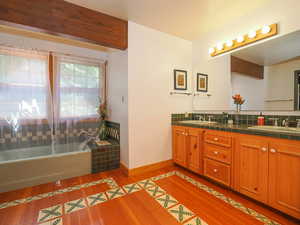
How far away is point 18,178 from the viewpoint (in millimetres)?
1779

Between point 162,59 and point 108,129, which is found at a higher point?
point 162,59

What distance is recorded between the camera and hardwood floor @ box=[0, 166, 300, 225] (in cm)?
128

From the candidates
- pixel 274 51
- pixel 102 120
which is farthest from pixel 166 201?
pixel 274 51

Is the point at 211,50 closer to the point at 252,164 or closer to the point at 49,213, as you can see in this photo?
the point at 252,164

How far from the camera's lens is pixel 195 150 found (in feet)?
6.82

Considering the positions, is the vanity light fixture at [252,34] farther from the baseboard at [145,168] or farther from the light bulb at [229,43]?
the baseboard at [145,168]

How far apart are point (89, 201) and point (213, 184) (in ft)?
5.31

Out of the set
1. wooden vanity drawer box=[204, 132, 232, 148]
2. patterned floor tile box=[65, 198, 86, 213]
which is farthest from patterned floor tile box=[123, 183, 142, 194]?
wooden vanity drawer box=[204, 132, 232, 148]

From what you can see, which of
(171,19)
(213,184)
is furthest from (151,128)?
(171,19)

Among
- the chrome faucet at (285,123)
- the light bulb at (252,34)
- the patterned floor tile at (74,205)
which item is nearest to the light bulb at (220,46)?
the light bulb at (252,34)

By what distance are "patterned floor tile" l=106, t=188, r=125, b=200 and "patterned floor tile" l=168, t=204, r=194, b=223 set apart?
649mm

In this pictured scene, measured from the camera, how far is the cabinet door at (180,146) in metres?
2.27

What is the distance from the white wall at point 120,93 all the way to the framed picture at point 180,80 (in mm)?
974

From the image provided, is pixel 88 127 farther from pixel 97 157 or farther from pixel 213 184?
pixel 213 184
